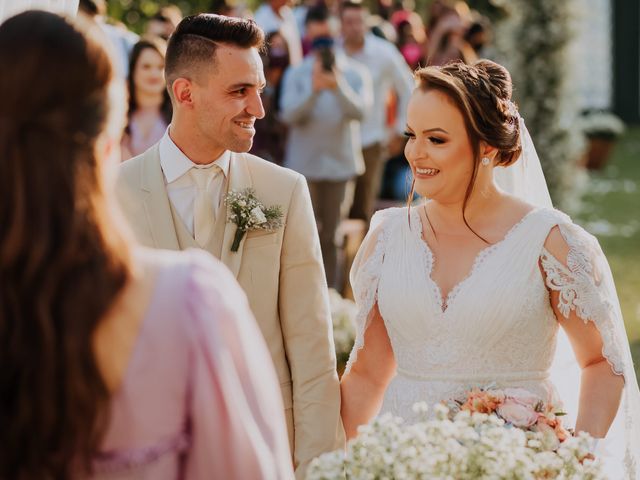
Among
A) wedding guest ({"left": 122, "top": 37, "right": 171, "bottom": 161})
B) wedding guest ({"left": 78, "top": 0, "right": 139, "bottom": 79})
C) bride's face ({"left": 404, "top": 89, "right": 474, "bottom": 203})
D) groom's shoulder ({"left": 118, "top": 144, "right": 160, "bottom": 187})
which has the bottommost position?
groom's shoulder ({"left": 118, "top": 144, "right": 160, "bottom": 187})

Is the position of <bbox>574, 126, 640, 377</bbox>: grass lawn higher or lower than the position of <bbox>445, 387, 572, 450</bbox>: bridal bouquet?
higher

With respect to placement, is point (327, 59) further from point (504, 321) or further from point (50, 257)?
point (50, 257)

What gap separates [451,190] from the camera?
403 cm

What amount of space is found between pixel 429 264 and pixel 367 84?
660 cm

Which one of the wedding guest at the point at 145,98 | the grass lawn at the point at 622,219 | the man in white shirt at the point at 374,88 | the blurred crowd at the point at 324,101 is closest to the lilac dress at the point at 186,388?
the blurred crowd at the point at 324,101

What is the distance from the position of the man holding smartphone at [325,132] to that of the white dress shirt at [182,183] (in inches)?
236

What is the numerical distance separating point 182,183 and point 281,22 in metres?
7.61

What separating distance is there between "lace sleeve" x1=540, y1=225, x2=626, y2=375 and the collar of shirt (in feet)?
3.73

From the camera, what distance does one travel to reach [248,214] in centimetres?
370

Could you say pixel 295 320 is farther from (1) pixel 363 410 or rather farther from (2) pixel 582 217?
(2) pixel 582 217

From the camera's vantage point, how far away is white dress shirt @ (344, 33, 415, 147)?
451 inches

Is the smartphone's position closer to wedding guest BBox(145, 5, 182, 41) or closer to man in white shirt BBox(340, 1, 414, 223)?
wedding guest BBox(145, 5, 182, 41)

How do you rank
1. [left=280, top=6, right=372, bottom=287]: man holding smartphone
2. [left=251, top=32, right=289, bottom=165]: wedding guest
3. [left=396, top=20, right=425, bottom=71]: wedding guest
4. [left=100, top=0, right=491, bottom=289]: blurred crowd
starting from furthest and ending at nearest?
[left=396, top=20, right=425, bottom=71]: wedding guest → [left=251, top=32, right=289, bottom=165]: wedding guest → [left=280, top=6, right=372, bottom=287]: man holding smartphone → [left=100, top=0, right=491, bottom=289]: blurred crowd

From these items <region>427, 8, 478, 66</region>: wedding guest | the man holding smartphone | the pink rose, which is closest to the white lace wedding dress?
the pink rose
